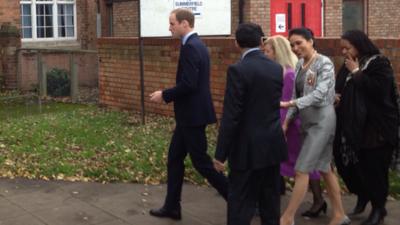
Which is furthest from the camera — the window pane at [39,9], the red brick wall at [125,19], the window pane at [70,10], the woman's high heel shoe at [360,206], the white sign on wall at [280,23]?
the window pane at [70,10]

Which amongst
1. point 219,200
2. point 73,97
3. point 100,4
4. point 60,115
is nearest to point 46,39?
point 100,4

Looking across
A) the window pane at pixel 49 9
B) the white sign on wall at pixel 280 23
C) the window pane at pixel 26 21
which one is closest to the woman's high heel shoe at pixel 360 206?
the white sign on wall at pixel 280 23

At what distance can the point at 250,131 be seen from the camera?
15.3 ft

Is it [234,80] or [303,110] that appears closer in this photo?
[234,80]

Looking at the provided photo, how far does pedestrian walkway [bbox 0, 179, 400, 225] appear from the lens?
592cm

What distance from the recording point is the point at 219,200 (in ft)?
21.6

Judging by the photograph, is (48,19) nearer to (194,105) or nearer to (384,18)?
(384,18)

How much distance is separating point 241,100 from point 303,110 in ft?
3.44

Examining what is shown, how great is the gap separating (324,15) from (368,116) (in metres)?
11.5

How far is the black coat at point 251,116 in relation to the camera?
460 cm

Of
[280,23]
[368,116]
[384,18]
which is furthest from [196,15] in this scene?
[384,18]

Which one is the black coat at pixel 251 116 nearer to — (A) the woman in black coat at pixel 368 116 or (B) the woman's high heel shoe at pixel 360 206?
(A) the woman in black coat at pixel 368 116

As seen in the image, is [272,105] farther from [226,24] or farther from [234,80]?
[226,24]

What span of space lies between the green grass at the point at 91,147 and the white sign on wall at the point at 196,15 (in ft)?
5.14
